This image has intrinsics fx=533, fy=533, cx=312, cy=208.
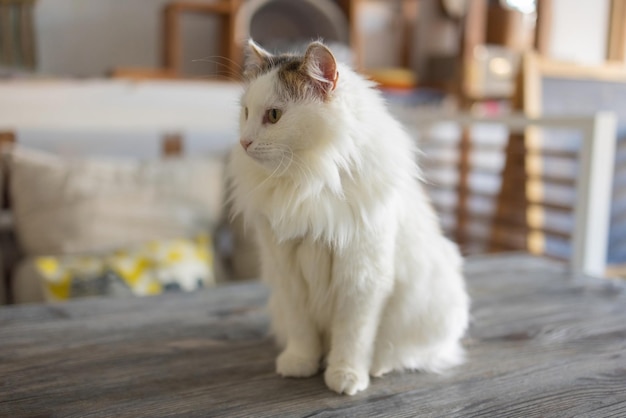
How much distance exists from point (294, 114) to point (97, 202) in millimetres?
1129

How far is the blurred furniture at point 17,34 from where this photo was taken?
1816 mm

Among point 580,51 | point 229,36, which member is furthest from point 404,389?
point 580,51

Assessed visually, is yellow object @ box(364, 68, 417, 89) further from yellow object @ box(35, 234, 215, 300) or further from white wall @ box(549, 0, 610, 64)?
yellow object @ box(35, 234, 215, 300)

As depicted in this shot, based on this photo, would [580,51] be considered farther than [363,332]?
Yes

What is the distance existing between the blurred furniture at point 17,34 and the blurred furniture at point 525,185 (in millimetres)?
1356

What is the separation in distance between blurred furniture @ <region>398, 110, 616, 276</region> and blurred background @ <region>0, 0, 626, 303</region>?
0.01 meters

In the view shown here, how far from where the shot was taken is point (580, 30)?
2.56 metres

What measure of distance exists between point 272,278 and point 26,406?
0.37 metres

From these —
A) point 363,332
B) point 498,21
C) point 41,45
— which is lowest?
point 363,332

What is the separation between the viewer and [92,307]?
115 centimetres

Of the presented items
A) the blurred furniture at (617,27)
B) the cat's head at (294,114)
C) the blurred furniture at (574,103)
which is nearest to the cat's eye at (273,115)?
the cat's head at (294,114)

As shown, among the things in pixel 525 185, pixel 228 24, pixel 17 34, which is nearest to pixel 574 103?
pixel 525 185

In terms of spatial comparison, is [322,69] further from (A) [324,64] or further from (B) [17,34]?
(B) [17,34]

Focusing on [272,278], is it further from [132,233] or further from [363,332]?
[132,233]
